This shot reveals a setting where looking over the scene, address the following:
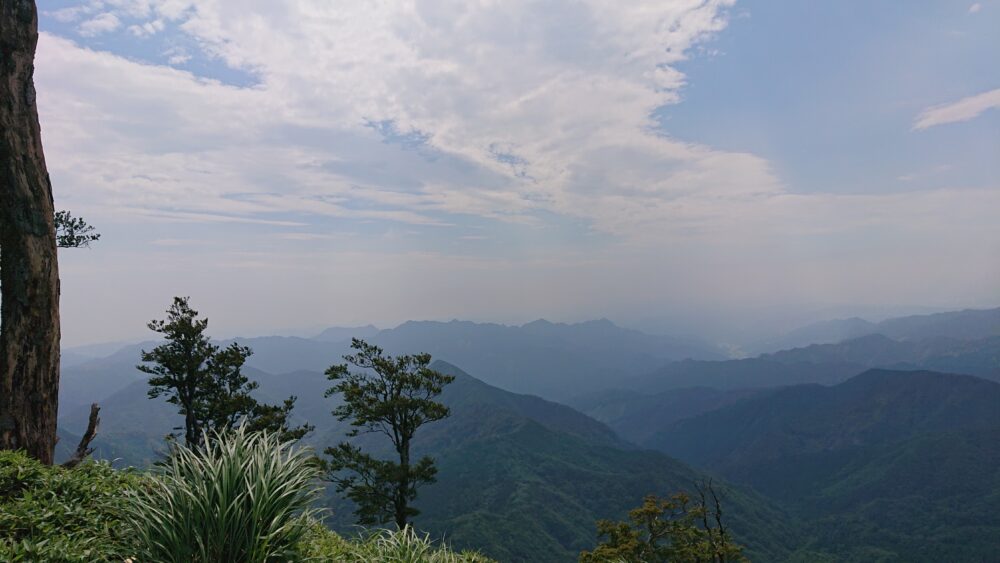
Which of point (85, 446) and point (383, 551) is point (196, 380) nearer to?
point (85, 446)

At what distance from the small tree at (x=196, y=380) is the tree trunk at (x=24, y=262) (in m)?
17.7

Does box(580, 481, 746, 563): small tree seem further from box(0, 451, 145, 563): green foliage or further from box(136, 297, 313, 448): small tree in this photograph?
box(0, 451, 145, 563): green foliage

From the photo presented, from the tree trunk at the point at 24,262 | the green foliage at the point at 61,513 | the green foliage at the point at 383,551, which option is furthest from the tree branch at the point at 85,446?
the green foliage at the point at 383,551

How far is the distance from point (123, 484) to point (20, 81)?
810cm

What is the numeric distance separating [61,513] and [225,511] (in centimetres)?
279

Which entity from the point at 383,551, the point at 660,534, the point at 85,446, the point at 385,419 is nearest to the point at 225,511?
the point at 383,551

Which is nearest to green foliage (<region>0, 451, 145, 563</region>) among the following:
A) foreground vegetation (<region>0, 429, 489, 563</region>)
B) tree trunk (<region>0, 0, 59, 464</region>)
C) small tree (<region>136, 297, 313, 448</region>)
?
foreground vegetation (<region>0, 429, 489, 563</region>)

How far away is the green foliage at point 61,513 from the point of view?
4949 millimetres

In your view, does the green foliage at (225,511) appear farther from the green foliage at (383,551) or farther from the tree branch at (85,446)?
the tree branch at (85,446)

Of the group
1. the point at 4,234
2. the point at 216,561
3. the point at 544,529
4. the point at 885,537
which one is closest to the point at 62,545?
the point at 216,561

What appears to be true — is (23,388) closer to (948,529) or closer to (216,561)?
(216,561)

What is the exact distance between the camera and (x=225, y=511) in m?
4.90

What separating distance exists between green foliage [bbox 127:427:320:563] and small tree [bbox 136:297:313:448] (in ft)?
73.4

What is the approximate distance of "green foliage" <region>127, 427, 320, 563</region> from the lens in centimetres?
486
